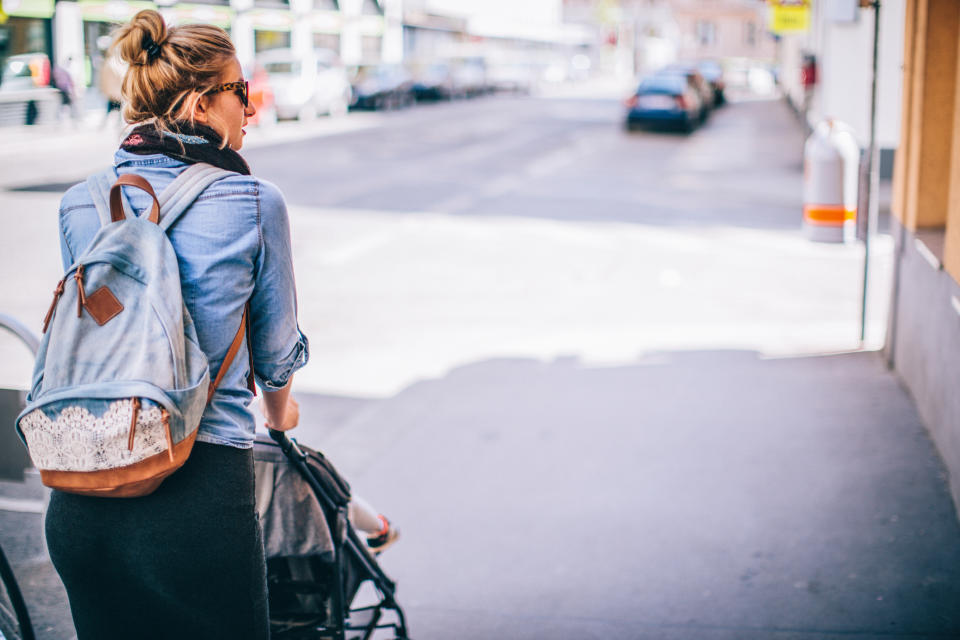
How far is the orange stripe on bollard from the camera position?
22.3 ft

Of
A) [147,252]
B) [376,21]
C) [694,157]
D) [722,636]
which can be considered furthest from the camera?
[376,21]

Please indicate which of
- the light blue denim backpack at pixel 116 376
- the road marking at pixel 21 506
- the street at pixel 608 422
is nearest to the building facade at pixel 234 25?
the street at pixel 608 422

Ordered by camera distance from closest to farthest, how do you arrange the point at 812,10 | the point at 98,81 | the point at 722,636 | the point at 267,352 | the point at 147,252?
1. the point at 147,252
2. the point at 267,352
3. the point at 722,636
4. the point at 98,81
5. the point at 812,10

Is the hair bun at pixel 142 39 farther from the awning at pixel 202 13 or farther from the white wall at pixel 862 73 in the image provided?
the awning at pixel 202 13

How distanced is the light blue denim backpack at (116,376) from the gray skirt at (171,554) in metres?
0.10

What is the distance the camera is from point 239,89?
7.30 feet

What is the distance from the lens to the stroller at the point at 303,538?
8.61ft

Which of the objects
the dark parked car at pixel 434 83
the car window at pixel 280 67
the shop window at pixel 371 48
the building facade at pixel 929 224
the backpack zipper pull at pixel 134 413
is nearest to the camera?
the backpack zipper pull at pixel 134 413

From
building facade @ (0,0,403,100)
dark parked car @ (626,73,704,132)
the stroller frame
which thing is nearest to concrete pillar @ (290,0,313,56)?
building facade @ (0,0,403,100)

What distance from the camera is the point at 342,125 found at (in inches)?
1173

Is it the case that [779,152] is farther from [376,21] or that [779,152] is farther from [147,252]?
[376,21]

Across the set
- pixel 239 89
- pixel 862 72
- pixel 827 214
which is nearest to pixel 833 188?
pixel 827 214

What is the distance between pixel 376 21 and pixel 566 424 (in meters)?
51.1

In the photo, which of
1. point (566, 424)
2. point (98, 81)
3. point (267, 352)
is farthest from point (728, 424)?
point (98, 81)
